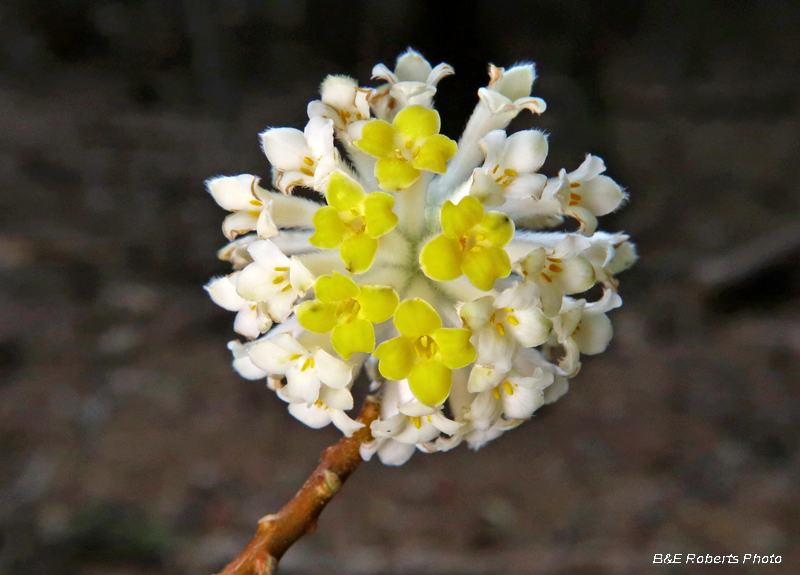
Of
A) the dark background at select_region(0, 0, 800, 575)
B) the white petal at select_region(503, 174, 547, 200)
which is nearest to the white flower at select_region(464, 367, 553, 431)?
the white petal at select_region(503, 174, 547, 200)

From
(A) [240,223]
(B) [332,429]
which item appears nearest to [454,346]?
(A) [240,223]

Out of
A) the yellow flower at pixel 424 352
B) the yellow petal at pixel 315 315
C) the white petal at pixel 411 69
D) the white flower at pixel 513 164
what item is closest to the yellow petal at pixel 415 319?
the yellow flower at pixel 424 352

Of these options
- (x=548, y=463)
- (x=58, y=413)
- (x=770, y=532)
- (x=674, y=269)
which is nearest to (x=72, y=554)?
(x=58, y=413)

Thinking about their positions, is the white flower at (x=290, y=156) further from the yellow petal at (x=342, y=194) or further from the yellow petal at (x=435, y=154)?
the yellow petal at (x=435, y=154)

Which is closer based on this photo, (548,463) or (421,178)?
Answer: (421,178)

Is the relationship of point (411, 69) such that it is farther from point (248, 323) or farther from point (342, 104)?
point (248, 323)

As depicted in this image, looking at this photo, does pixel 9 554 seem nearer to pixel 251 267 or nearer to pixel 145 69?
pixel 145 69
